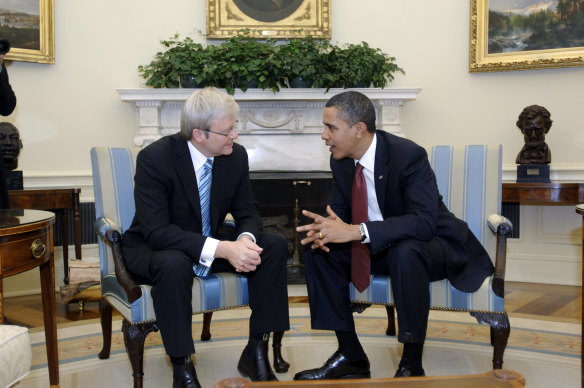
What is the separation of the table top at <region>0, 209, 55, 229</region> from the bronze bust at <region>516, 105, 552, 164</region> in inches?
147

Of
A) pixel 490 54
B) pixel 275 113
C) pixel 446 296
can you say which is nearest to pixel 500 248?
pixel 446 296

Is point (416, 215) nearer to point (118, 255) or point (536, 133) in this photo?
point (118, 255)

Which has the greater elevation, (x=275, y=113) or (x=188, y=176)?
(x=275, y=113)

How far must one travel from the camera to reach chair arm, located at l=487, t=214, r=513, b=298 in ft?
9.23

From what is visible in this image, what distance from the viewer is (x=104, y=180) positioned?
10.5 feet

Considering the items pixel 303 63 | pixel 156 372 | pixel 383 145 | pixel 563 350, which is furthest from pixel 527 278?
pixel 156 372

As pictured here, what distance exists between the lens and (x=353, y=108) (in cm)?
291

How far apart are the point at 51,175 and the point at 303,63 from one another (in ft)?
7.55

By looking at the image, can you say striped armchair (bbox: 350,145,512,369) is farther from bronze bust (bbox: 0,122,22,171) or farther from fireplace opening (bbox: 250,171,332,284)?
bronze bust (bbox: 0,122,22,171)

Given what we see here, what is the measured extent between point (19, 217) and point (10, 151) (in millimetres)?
2158

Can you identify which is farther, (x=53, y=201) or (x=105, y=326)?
(x=53, y=201)

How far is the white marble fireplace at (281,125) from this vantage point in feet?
17.4

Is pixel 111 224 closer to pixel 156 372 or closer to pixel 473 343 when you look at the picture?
pixel 156 372

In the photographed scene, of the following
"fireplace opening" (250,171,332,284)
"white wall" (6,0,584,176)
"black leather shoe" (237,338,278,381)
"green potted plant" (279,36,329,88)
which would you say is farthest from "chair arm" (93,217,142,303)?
"white wall" (6,0,584,176)
